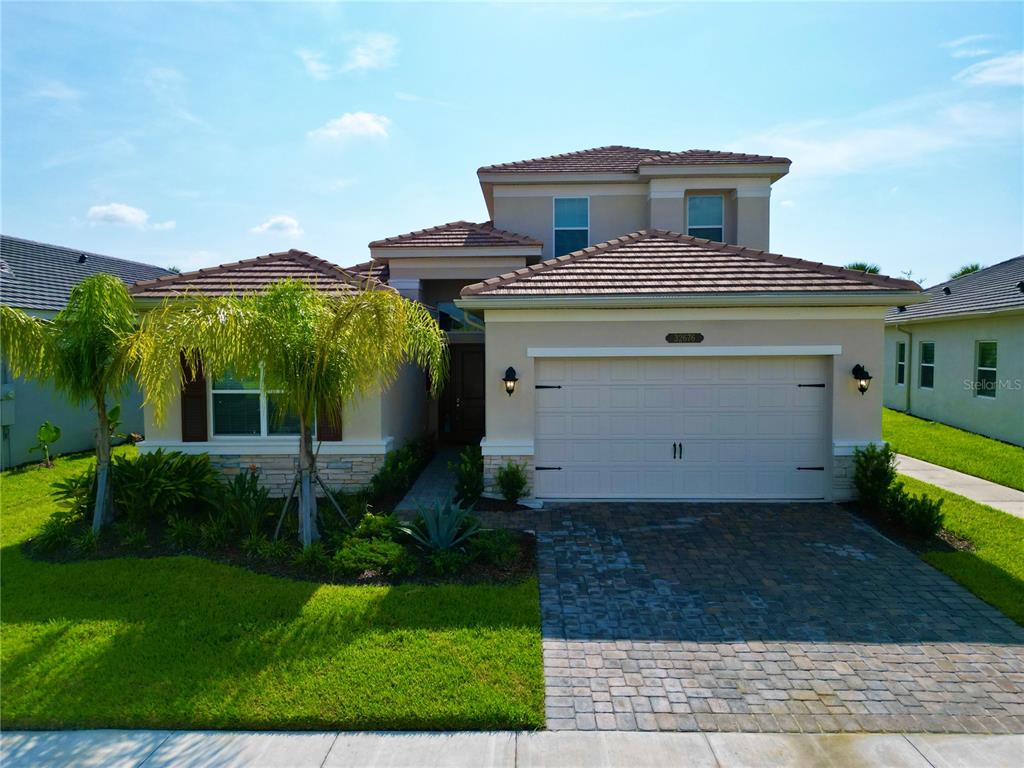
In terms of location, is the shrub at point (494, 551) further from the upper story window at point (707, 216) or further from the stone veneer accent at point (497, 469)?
the upper story window at point (707, 216)

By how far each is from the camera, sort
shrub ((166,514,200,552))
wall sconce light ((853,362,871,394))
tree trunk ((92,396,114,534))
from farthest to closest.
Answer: wall sconce light ((853,362,871,394)) → tree trunk ((92,396,114,534)) → shrub ((166,514,200,552))

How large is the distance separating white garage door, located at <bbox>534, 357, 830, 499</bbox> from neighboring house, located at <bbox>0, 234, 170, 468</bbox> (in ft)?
26.5

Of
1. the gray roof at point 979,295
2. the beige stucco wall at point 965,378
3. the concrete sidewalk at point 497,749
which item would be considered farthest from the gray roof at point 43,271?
the beige stucco wall at point 965,378

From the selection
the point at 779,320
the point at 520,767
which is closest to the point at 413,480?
the point at 779,320

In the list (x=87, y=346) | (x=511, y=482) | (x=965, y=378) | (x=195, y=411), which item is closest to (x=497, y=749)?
(x=511, y=482)

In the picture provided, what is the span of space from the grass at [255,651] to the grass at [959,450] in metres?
10.6

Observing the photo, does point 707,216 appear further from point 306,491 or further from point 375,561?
point 375,561

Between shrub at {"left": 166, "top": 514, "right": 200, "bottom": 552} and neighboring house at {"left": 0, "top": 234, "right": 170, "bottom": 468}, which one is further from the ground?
neighboring house at {"left": 0, "top": 234, "right": 170, "bottom": 468}

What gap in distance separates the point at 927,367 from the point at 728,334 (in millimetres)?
14859

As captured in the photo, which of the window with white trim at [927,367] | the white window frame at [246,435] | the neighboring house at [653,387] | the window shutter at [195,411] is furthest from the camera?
the window with white trim at [927,367]

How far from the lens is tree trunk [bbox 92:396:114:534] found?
8117 millimetres

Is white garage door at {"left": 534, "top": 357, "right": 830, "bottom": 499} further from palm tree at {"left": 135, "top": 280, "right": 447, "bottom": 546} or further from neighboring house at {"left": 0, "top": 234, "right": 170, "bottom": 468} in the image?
neighboring house at {"left": 0, "top": 234, "right": 170, "bottom": 468}

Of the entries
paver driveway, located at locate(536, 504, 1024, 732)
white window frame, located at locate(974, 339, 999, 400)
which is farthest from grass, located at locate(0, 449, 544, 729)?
white window frame, located at locate(974, 339, 999, 400)

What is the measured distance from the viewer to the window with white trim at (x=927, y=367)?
19891mm
